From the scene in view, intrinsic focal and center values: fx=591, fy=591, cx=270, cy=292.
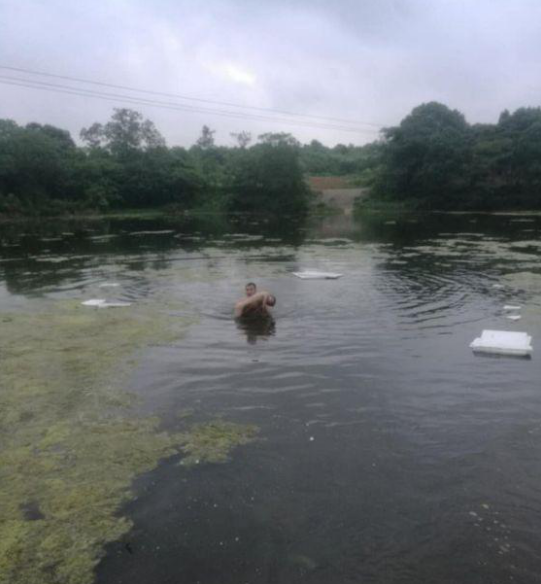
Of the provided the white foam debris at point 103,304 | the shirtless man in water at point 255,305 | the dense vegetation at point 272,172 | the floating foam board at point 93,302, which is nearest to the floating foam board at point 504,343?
the shirtless man in water at point 255,305

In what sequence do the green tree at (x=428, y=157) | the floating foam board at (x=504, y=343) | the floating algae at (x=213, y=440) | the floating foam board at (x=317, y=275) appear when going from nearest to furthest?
the floating algae at (x=213, y=440) → the floating foam board at (x=504, y=343) → the floating foam board at (x=317, y=275) → the green tree at (x=428, y=157)

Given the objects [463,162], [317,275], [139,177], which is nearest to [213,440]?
[317,275]

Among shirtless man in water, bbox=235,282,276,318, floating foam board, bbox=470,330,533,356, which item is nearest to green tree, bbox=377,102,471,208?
shirtless man in water, bbox=235,282,276,318

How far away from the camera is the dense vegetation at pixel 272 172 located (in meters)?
67.1

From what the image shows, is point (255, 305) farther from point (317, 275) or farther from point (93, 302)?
point (317, 275)

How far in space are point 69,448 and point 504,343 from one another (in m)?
7.27

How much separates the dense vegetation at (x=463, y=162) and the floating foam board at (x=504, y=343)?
2379 inches

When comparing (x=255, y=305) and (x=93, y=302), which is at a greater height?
(x=255, y=305)

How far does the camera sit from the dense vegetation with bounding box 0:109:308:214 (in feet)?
228

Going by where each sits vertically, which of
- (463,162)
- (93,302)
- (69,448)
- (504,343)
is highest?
(463,162)

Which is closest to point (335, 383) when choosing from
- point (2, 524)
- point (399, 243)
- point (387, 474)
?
point (387, 474)

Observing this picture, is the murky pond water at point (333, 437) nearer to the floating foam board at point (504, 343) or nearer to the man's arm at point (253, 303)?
the floating foam board at point (504, 343)

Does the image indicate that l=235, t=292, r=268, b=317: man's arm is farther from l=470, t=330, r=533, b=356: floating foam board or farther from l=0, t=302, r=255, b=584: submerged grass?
l=470, t=330, r=533, b=356: floating foam board

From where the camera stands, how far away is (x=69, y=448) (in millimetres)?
6648
